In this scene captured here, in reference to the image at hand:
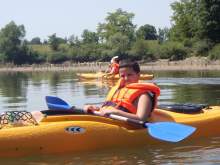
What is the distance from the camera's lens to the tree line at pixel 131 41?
64.9 metres

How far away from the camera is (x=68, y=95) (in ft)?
59.1

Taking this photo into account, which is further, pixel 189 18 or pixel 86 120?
pixel 189 18

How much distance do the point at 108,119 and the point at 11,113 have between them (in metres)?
1.32

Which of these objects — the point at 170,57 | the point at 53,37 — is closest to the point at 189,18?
the point at 170,57

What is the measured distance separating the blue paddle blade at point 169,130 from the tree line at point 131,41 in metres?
53.0

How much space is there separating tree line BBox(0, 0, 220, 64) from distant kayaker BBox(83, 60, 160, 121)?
2076 inches

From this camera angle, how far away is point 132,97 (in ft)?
25.7

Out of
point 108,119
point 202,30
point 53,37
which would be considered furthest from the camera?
point 53,37

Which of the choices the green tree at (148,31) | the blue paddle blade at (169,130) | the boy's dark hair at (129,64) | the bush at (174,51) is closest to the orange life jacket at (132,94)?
the boy's dark hair at (129,64)

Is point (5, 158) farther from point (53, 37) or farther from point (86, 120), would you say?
point (53, 37)

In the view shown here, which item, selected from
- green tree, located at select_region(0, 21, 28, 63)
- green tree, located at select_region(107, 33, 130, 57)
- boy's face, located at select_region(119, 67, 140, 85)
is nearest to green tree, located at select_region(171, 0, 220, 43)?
green tree, located at select_region(107, 33, 130, 57)

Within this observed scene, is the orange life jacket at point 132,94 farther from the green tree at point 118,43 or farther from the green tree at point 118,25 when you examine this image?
the green tree at point 118,25

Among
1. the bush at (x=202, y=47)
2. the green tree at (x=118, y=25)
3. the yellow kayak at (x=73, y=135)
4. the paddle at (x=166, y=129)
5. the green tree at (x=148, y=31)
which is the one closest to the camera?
the yellow kayak at (x=73, y=135)

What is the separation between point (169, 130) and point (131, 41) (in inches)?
3366
